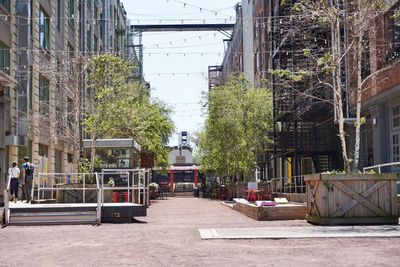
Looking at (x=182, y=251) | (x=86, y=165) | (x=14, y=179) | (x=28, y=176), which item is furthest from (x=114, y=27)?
(x=182, y=251)

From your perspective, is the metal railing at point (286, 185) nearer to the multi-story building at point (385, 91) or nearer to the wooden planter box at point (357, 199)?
the multi-story building at point (385, 91)

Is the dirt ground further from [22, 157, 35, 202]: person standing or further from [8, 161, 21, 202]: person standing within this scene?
Result: [8, 161, 21, 202]: person standing

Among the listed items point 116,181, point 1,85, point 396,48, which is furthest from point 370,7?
point 1,85

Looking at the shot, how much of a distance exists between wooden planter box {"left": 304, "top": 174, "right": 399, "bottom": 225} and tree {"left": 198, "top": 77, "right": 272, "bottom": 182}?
22.8m

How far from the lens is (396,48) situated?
70.3 feet

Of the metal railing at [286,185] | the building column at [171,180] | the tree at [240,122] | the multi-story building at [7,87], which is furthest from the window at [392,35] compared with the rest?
the building column at [171,180]

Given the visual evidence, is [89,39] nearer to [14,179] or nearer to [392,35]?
[14,179]

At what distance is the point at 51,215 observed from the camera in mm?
15516

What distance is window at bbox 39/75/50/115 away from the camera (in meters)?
32.5

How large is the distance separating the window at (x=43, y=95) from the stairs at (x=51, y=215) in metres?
17.3

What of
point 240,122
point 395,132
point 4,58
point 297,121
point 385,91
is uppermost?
point 4,58

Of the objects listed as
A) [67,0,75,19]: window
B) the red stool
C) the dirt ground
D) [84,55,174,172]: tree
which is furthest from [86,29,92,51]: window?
the dirt ground

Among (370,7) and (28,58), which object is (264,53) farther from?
(370,7)

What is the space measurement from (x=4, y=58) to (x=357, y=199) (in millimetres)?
18436
